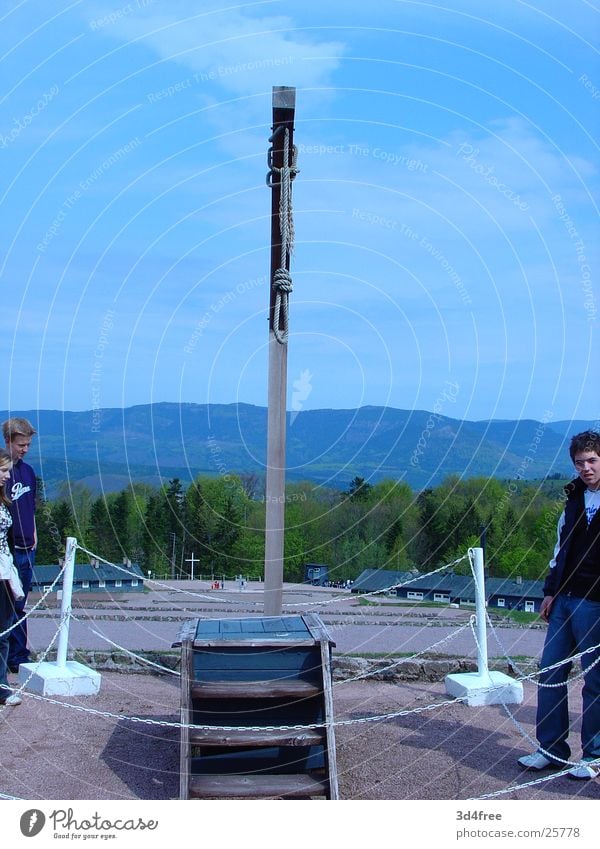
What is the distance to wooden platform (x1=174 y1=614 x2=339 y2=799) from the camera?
446 cm

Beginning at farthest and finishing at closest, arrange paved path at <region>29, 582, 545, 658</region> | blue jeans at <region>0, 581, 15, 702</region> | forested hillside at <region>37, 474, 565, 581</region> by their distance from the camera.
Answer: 1. forested hillside at <region>37, 474, 565, 581</region>
2. paved path at <region>29, 582, 545, 658</region>
3. blue jeans at <region>0, 581, 15, 702</region>

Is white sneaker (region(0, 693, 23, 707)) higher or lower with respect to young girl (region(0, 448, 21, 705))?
lower

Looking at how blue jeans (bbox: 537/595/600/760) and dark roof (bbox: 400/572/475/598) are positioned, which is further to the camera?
dark roof (bbox: 400/572/475/598)

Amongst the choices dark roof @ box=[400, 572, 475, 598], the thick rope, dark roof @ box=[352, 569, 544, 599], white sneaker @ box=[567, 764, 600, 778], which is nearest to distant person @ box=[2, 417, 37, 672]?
the thick rope

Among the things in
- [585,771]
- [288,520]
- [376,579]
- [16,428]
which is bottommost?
[585,771]

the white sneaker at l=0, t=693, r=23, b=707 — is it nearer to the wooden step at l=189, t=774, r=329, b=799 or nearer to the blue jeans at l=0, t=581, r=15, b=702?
the blue jeans at l=0, t=581, r=15, b=702

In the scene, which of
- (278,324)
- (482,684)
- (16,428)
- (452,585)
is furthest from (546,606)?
(452,585)

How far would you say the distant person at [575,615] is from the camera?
4.85 m

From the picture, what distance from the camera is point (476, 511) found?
10.2 m

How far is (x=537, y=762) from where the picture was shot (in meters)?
4.95

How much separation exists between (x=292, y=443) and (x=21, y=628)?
2.76 meters

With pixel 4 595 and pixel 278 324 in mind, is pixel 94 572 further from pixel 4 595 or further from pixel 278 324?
pixel 278 324

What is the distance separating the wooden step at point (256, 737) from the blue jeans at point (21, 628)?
289 cm

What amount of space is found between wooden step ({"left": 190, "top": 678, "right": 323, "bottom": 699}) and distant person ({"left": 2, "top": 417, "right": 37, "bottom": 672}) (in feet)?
7.76
